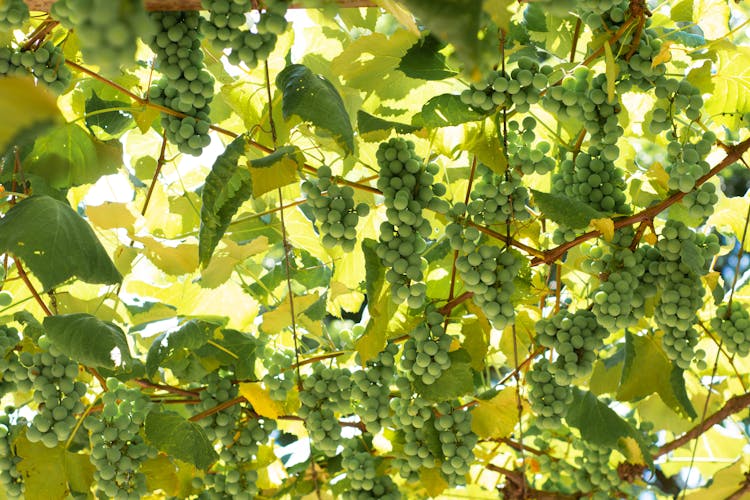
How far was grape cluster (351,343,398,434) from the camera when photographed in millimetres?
1495

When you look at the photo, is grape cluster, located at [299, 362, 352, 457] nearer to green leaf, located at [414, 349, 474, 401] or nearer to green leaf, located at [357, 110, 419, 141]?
green leaf, located at [414, 349, 474, 401]

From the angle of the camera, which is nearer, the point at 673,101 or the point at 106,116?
the point at 673,101

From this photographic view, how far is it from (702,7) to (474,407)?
2.87 feet

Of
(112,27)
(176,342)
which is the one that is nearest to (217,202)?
(176,342)

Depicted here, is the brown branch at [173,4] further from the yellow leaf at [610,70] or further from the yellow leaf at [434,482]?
the yellow leaf at [434,482]

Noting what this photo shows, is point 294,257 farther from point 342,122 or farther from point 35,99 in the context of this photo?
point 35,99

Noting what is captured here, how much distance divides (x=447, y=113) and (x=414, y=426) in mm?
679

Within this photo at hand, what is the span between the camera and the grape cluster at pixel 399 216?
1.30 m

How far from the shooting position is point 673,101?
1.31m

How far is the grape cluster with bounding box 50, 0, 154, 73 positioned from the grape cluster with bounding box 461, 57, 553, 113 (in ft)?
2.82

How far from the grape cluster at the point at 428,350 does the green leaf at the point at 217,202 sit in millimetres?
440

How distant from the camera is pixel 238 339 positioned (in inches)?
64.8

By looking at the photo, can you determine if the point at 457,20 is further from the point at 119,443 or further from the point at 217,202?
the point at 119,443

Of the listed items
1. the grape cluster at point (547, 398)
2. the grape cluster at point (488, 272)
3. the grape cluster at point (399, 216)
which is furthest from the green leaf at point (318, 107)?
the grape cluster at point (547, 398)
